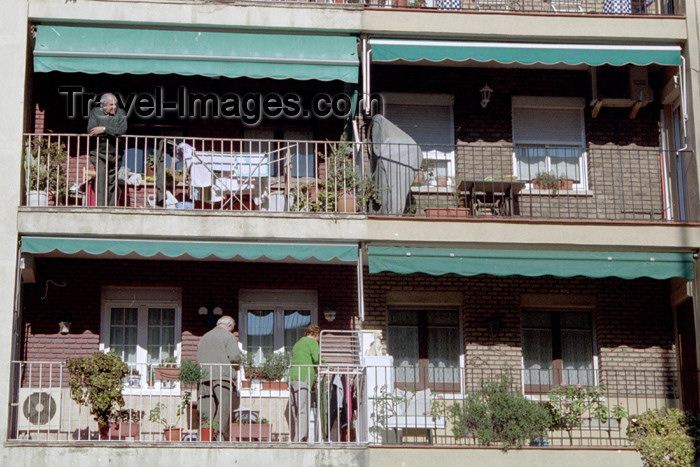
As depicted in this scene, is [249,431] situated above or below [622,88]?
below

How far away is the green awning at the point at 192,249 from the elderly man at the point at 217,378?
1.10 meters

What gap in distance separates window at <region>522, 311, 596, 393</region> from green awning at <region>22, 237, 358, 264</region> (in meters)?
3.56

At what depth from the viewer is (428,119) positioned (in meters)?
19.8

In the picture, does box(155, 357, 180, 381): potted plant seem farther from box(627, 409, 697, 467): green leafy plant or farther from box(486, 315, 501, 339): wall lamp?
box(627, 409, 697, 467): green leafy plant

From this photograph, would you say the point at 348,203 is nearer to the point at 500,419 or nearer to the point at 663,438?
the point at 500,419

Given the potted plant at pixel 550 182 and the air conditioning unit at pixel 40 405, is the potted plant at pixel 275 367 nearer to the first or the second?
the air conditioning unit at pixel 40 405

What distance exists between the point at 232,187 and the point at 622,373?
6.54 meters

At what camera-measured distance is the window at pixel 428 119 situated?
64.7 ft

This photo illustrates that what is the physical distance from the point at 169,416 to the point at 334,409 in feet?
7.75

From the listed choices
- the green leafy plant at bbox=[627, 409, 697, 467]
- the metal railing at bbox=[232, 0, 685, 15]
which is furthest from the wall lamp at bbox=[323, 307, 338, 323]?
the green leafy plant at bbox=[627, 409, 697, 467]

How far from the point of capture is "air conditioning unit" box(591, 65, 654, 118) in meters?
19.4

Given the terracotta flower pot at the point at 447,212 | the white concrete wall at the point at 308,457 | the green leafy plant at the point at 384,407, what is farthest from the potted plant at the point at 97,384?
the terracotta flower pot at the point at 447,212

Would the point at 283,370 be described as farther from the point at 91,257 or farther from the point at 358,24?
the point at 358,24

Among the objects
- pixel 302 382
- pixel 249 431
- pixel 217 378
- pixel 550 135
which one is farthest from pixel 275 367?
pixel 550 135
